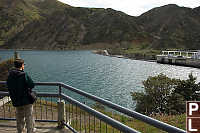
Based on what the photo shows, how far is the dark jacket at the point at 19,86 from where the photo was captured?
562cm

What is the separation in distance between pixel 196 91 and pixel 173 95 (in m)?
4.78

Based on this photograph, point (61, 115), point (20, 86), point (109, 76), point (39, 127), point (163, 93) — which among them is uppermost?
point (20, 86)

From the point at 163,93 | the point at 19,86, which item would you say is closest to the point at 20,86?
the point at 19,86

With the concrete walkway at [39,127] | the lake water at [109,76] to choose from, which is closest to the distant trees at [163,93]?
the lake water at [109,76]

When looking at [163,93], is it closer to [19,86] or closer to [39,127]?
[39,127]

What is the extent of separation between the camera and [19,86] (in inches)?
223

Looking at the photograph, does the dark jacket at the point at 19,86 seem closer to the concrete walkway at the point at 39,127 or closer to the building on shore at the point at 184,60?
the concrete walkway at the point at 39,127

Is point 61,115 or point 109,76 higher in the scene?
point 61,115

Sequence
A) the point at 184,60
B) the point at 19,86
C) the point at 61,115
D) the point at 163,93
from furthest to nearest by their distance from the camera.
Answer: the point at 184,60 → the point at 163,93 → the point at 61,115 → the point at 19,86

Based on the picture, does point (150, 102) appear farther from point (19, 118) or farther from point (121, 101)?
point (19, 118)

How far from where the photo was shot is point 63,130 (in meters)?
7.36

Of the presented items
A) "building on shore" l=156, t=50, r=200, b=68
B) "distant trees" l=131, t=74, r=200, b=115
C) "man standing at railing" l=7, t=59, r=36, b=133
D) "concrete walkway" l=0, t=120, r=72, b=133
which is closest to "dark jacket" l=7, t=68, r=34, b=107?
"man standing at railing" l=7, t=59, r=36, b=133

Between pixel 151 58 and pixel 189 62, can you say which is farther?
pixel 151 58

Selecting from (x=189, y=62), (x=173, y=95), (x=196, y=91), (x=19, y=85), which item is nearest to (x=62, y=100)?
(x=19, y=85)
